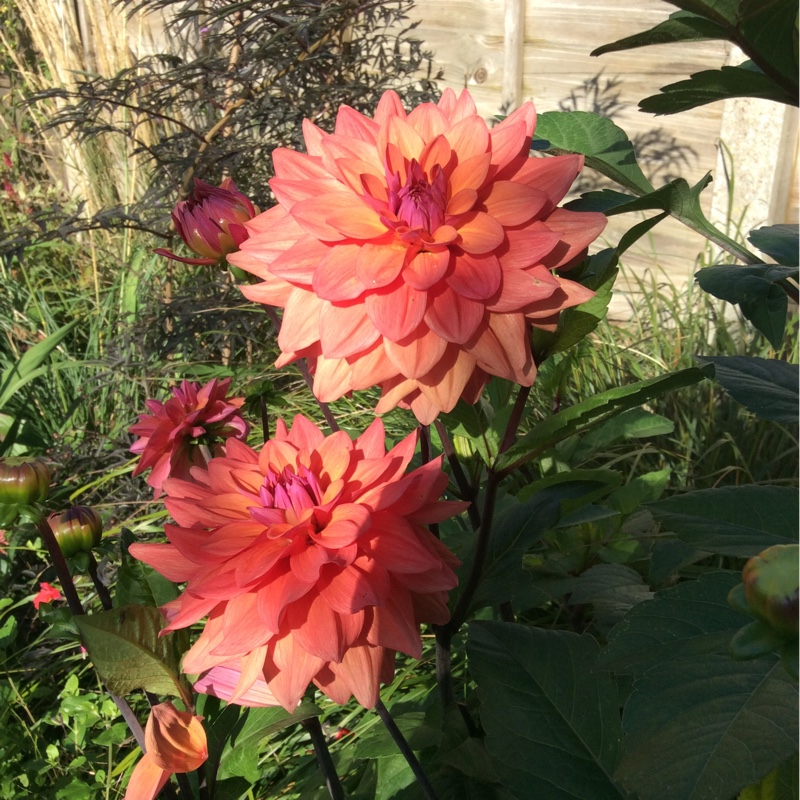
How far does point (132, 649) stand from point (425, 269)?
0.35m

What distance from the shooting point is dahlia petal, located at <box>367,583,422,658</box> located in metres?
0.52

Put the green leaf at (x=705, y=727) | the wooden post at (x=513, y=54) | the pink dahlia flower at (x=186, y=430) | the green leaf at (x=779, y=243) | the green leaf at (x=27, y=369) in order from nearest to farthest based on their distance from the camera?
the green leaf at (x=705, y=727)
the green leaf at (x=779, y=243)
the pink dahlia flower at (x=186, y=430)
the green leaf at (x=27, y=369)
the wooden post at (x=513, y=54)

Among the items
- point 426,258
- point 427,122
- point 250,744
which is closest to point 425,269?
point 426,258

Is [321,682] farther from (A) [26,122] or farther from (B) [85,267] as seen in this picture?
(A) [26,122]

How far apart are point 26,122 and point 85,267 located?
1.40 m

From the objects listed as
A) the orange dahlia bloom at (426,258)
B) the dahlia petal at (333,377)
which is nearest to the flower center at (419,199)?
the orange dahlia bloom at (426,258)

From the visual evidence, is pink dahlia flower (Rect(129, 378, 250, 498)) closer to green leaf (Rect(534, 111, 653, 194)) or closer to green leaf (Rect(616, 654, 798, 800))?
green leaf (Rect(534, 111, 653, 194))

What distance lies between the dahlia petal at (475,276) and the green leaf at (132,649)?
0.34 metres

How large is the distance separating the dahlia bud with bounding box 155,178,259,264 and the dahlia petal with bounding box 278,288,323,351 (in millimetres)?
211

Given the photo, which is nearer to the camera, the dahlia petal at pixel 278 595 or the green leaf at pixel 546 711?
the dahlia petal at pixel 278 595

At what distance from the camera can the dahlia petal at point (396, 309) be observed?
1.62 feet

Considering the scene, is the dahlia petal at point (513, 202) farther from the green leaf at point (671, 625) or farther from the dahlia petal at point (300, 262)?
the green leaf at point (671, 625)

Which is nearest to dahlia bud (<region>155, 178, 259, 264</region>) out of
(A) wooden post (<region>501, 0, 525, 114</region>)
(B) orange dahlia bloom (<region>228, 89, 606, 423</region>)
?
(B) orange dahlia bloom (<region>228, 89, 606, 423</region>)

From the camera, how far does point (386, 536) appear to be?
1.77 feet
